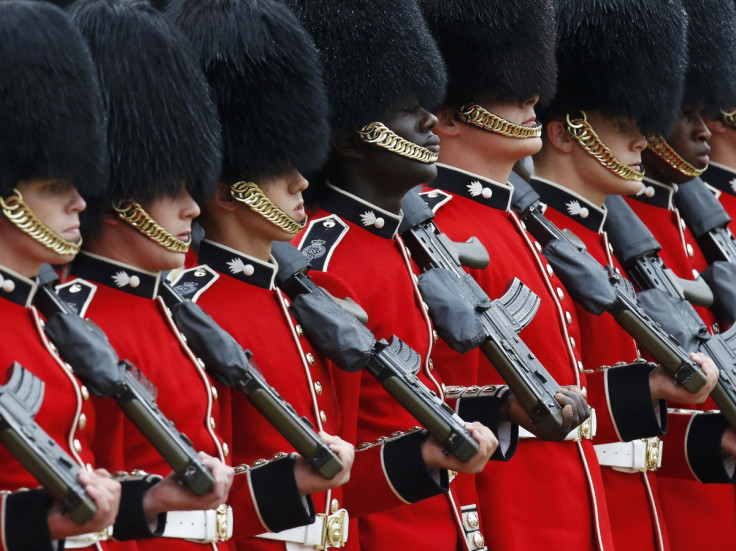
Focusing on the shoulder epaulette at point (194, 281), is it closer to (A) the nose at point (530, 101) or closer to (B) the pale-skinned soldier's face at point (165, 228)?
(B) the pale-skinned soldier's face at point (165, 228)

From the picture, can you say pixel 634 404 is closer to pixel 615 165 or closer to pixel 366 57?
pixel 615 165

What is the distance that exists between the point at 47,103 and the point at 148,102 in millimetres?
486

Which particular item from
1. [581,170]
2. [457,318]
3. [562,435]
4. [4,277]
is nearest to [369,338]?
[457,318]

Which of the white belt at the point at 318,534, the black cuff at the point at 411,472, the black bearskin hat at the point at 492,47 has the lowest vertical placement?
the white belt at the point at 318,534

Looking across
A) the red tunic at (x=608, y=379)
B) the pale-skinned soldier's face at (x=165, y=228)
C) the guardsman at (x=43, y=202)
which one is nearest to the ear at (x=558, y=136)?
the red tunic at (x=608, y=379)

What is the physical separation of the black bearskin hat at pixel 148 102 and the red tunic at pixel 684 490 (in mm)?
2640

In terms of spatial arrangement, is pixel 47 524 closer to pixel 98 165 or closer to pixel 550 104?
pixel 98 165

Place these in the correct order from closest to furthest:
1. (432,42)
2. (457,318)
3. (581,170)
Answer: (457,318)
(432,42)
(581,170)

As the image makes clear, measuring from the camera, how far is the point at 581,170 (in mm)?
6090

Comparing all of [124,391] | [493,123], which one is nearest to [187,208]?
[124,391]

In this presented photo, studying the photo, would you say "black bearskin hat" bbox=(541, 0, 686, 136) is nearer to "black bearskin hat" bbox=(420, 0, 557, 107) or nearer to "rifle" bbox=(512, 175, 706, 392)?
"black bearskin hat" bbox=(420, 0, 557, 107)

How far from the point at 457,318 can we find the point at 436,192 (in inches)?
30.6

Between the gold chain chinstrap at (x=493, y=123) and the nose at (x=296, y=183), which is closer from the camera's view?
the nose at (x=296, y=183)

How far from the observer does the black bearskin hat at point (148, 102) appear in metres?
4.35
